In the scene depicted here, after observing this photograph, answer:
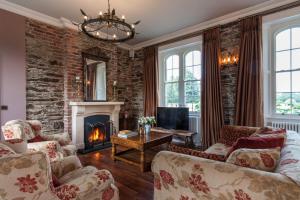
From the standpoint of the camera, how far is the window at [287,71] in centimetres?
341

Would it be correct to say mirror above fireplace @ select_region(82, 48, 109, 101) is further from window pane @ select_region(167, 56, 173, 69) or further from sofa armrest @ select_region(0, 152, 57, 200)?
sofa armrest @ select_region(0, 152, 57, 200)

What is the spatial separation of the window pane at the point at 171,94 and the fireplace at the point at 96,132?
1.79 metres

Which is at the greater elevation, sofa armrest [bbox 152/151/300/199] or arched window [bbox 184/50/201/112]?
arched window [bbox 184/50/201/112]

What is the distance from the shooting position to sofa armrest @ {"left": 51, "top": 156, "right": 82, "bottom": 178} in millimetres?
1721

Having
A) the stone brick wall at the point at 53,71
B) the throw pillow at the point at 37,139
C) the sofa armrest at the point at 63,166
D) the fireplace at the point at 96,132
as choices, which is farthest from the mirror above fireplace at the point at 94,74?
the sofa armrest at the point at 63,166

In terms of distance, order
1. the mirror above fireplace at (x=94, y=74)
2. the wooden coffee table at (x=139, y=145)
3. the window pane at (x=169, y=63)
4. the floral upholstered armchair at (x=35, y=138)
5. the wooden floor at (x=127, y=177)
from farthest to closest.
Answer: the window pane at (x=169, y=63)
the mirror above fireplace at (x=94, y=74)
the wooden coffee table at (x=139, y=145)
the floral upholstered armchair at (x=35, y=138)
the wooden floor at (x=127, y=177)

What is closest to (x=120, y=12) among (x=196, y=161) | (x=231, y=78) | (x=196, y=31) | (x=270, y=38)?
(x=196, y=31)

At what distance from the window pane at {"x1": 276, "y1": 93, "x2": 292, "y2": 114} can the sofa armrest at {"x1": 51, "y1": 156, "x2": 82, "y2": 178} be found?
3768 millimetres

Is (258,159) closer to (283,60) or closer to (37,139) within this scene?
(37,139)

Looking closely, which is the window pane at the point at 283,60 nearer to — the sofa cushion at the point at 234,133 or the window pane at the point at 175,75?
the sofa cushion at the point at 234,133

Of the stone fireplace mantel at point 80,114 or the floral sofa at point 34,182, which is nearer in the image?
the floral sofa at point 34,182

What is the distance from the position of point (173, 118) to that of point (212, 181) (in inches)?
133

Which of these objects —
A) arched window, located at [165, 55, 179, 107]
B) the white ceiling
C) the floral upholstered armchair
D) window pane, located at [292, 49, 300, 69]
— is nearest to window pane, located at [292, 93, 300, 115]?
window pane, located at [292, 49, 300, 69]

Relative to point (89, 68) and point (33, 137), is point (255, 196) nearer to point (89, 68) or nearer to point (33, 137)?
point (33, 137)
